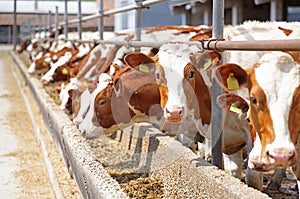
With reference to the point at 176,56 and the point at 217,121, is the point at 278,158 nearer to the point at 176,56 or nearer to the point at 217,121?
the point at 217,121

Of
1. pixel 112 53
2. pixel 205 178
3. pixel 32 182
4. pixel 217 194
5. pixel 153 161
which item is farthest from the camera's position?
pixel 112 53

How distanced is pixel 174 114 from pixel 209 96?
0.79 meters

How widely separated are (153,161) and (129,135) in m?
1.11

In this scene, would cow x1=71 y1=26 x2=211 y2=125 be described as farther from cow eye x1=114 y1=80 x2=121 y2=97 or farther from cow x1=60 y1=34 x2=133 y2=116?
cow eye x1=114 y1=80 x2=121 y2=97

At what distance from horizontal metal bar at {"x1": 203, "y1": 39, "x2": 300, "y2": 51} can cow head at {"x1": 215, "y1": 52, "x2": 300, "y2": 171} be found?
14 centimetres

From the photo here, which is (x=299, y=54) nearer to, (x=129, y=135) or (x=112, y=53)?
(x=129, y=135)

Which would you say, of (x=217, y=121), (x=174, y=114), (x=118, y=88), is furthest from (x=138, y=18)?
(x=217, y=121)

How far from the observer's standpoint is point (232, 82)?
123 inches

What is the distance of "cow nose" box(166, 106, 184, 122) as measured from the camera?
3.93 metres

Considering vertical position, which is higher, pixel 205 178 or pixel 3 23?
pixel 3 23

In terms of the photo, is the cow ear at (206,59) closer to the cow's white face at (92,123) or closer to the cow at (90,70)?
the cow's white face at (92,123)

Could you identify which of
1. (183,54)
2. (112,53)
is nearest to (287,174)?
(183,54)

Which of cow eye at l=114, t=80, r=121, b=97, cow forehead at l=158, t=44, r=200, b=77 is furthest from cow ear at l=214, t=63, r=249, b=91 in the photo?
cow eye at l=114, t=80, r=121, b=97

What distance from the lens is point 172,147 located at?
13.8 feet
